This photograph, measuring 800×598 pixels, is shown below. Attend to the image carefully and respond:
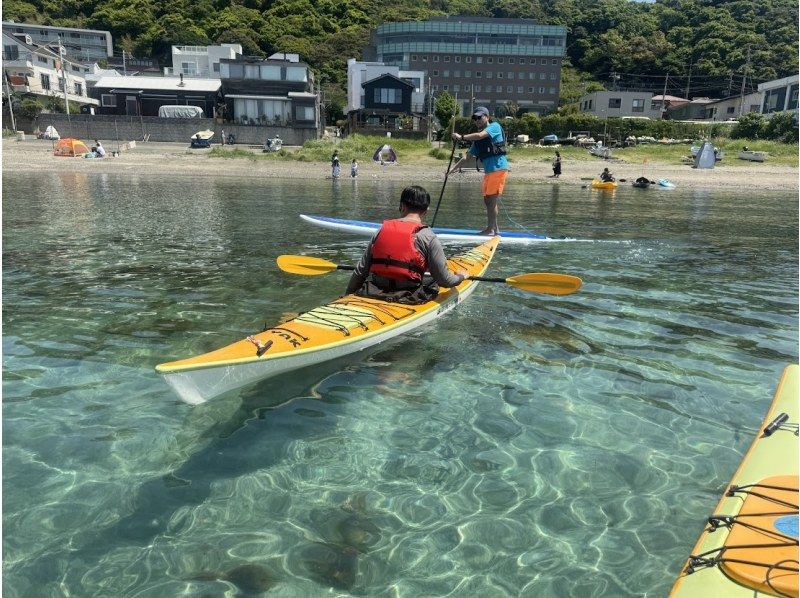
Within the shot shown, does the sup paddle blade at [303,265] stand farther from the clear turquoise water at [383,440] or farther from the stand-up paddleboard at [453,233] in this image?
the stand-up paddleboard at [453,233]

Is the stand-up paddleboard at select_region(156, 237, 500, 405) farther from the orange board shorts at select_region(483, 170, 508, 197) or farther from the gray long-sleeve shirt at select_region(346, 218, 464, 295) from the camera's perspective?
the orange board shorts at select_region(483, 170, 508, 197)

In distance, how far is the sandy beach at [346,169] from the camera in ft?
129

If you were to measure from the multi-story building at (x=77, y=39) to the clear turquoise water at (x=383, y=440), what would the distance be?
113 meters

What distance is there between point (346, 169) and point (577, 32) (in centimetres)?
10063

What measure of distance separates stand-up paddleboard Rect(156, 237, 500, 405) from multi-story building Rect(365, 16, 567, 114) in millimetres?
95479

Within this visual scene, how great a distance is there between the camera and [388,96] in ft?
240

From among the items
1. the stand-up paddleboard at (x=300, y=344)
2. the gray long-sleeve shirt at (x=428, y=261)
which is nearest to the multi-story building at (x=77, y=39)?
the gray long-sleeve shirt at (x=428, y=261)

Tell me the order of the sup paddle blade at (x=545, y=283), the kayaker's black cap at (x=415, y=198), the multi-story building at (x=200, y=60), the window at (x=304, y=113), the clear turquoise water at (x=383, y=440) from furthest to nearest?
the multi-story building at (x=200, y=60), the window at (x=304, y=113), the sup paddle blade at (x=545, y=283), the kayaker's black cap at (x=415, y=198), the clear turquoise water at (x=383, y=440)

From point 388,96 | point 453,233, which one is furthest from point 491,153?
point 388,96

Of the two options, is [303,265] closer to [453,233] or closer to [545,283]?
[545,283]

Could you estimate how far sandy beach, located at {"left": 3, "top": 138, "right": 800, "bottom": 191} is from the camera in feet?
129

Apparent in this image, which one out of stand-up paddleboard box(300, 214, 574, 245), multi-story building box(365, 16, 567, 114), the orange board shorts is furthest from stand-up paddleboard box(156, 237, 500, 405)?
multi-story building box(365, 16, 567, 114)

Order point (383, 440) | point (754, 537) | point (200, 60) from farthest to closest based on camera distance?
Result: point (200, 60) < point (383, 440) < point (754, 537)

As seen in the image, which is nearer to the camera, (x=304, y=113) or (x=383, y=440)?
(x=383, y=440)
